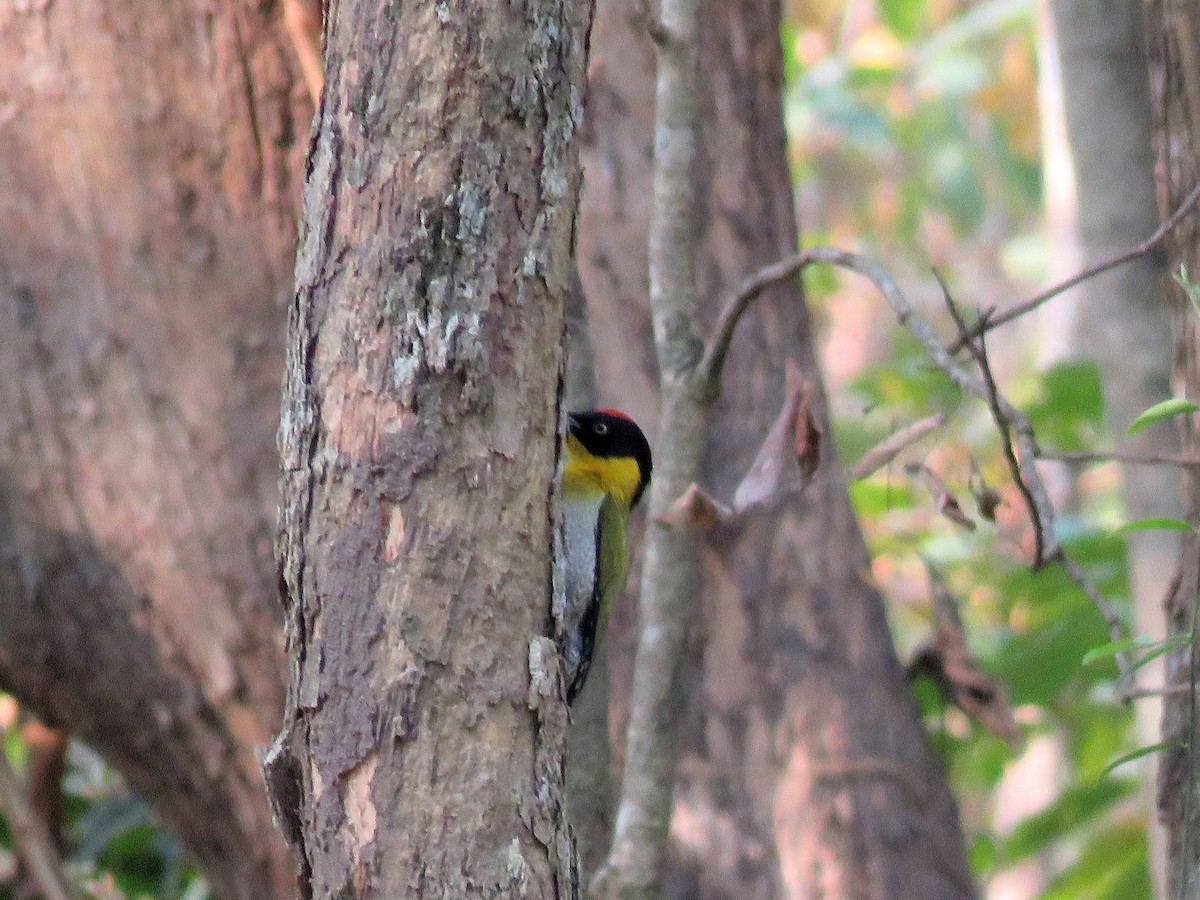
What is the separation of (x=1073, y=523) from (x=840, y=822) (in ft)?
5.61

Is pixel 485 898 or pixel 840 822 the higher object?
pixel 840 822

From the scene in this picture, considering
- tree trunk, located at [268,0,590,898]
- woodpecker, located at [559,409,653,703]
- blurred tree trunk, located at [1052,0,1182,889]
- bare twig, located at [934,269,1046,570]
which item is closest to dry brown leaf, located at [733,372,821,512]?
bare twig, located at [934,269,1046,570]

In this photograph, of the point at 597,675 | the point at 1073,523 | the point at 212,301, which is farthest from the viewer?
the point at 1073,523

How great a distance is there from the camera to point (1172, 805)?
2.95m

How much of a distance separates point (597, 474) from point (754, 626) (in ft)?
2.13

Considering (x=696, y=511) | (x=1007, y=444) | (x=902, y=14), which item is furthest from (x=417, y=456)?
(x=902, y=14)

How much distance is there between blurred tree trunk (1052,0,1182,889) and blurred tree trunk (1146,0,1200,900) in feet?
2.77

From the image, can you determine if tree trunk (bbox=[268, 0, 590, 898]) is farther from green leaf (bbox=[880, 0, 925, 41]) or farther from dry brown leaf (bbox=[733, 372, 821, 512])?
green leaf (bbox=[880, 0, 925, 41])

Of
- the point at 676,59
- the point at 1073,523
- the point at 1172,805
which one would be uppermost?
the point at 676,59

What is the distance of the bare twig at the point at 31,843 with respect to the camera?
13.7 feet

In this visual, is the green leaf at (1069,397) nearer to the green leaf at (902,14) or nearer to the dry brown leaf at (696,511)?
the dry brown leaf at (696,511)

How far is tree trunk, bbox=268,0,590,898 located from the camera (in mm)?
1934

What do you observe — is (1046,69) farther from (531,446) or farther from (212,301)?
(531,446)

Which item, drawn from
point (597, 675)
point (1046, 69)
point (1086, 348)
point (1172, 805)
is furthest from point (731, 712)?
point (1046, 69)
